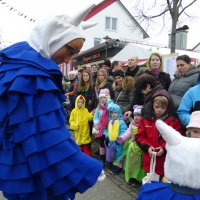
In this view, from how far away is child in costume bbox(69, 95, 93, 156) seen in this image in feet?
20.5

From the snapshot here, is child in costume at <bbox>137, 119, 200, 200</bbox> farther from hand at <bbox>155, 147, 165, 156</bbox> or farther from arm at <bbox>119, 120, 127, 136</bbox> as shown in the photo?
arm at <bbox>119, 120, 127, 136</bbox>

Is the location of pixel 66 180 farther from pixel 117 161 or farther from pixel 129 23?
pixel 129 23

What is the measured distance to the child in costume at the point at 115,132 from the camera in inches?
204

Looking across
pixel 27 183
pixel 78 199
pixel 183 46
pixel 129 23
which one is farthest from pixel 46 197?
pixel 129 23

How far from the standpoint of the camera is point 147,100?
4.28m

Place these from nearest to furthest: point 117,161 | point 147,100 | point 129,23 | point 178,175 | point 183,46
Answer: point 178,175
point 147,100
point 117,161
point 183,46
point 129,23

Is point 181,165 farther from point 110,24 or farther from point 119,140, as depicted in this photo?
point 110,24

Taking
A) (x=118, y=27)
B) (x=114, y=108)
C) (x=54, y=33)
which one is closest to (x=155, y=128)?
(x=114, y=108)

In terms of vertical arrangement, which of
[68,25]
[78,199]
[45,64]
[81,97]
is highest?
[68,25]

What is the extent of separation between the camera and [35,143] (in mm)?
1686

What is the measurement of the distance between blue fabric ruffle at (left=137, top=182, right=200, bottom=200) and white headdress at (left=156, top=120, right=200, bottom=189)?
82 mm

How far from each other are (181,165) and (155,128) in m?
1.99

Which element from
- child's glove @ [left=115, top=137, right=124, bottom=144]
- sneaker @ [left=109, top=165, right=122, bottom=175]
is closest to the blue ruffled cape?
child's glove @ [left=115, top=137, right=124, bottom=144]

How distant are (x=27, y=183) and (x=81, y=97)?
4.73 metres
